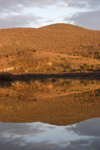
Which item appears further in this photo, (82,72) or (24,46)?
(24,46)

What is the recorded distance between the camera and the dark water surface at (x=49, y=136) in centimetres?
604

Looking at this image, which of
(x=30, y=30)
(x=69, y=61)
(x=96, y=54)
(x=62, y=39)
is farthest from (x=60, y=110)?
(x=30, y=30)

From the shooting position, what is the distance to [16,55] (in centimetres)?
4572

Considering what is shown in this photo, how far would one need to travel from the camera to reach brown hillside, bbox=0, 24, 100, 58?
51688 mm

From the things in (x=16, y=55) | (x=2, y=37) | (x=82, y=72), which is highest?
(x=2, y=37)

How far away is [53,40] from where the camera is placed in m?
58.0

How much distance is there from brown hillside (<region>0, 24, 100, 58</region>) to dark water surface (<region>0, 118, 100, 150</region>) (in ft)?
133

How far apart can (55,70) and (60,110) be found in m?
29.4

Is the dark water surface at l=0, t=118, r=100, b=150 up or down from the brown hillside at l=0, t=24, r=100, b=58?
down

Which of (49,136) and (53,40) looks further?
(53,40)

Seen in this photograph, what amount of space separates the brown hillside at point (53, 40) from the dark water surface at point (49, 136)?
40483 mm

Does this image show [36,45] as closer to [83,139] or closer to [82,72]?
[82,72]

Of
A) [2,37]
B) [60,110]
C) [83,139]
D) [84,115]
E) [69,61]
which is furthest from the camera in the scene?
[2,37]

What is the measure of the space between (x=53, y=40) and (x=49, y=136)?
2040 inches
